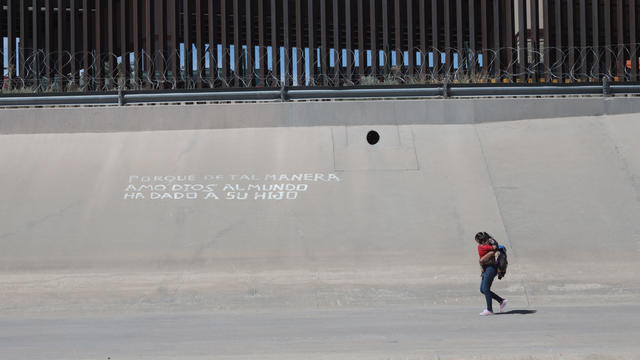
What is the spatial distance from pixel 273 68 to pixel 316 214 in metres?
7.01

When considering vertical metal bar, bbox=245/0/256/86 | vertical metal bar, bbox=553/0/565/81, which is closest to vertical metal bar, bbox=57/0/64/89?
vertical metal bar, bbox=245/0/256/86

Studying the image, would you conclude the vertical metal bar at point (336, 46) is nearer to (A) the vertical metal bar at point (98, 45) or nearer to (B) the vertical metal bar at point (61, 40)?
(A) the vertical metal bar at point (98, 45)

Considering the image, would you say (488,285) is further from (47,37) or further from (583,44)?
(47,37)

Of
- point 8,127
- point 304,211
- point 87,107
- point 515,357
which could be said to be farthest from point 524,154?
point 8,127

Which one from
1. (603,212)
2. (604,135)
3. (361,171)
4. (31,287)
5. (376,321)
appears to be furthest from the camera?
(604,135)

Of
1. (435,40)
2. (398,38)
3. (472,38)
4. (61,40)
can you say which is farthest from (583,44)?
(61,40)

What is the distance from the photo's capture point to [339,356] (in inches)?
302

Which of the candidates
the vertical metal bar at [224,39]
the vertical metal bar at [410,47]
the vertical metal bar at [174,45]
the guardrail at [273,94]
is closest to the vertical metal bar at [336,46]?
the vertical metal bar at [410,47]

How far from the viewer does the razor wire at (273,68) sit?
19.4 metres

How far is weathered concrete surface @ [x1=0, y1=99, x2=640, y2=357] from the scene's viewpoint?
11.8m

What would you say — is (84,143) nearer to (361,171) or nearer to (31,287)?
(31,287)

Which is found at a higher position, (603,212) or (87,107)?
(87,107)

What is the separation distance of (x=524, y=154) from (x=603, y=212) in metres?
2.02

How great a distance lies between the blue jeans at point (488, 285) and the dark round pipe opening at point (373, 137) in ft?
17.7
